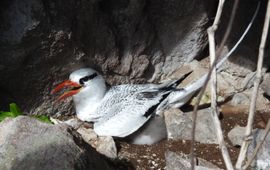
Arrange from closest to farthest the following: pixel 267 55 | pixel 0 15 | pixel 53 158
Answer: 1. pixel 53 158
2. pixel 0 15
3. pixel 267 55

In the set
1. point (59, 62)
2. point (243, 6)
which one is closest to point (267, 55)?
point (243, 6)

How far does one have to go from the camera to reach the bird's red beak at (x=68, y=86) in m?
3.20

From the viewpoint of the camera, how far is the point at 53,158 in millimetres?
2104

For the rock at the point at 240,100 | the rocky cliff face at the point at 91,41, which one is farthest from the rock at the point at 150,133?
the rock at the point at 240,100

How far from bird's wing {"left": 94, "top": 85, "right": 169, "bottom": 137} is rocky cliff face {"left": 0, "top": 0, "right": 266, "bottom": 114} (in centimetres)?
28

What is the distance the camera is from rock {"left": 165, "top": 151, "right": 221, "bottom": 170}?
2828 millimetres

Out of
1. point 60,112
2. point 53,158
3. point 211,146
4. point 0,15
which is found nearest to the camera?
point 53,158

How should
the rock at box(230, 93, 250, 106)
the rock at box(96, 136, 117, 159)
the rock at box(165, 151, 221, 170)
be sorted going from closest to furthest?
the rock at box(165, 151, 221, 170) < the rock at box(96, 136, 117, 159) < the rock at box(230, 93, 250, 106)

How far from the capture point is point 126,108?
3234 mm

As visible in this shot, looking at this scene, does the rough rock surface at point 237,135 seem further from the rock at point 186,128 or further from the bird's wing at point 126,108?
the bird's wing at point 126,108

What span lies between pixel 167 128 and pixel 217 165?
1.39 feet

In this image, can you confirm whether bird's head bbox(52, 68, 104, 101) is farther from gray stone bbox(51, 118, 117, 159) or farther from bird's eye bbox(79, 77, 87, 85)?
gray stone bbox(51, 118, 117, 159)

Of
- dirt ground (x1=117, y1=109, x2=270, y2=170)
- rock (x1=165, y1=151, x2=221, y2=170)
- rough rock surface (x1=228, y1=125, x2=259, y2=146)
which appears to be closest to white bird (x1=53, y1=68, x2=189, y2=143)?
dirt ground (x1=117, y1=109, x2=270, y2=170)

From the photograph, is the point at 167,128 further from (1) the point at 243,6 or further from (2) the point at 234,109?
(1) the point at 243,6
